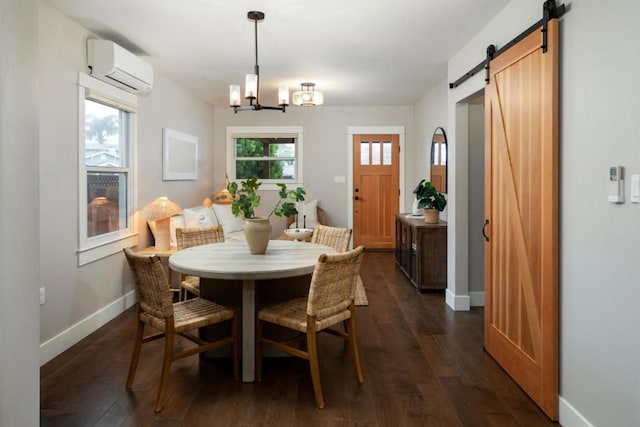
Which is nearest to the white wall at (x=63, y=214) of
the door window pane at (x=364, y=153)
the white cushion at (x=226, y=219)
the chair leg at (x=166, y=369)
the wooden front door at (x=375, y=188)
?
the chair leg at (x=166, y=369)

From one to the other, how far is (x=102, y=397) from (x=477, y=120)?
Result: 3.79m

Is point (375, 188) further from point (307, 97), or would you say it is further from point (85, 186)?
point (85, 186)

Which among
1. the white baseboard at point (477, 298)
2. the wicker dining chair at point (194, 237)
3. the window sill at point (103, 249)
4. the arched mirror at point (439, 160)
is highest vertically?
the arched mirror at point (439, 160)

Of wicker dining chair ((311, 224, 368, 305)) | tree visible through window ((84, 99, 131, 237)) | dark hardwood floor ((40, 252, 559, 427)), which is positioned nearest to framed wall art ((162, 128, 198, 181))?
tree visible through window ((84, 99, 131, 237))

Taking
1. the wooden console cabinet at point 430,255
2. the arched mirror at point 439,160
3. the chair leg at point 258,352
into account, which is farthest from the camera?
the arched mirror at point 439,160

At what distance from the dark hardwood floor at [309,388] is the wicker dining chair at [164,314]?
0.19 m

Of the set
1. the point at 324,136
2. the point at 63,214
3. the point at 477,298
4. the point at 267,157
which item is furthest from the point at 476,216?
the point at 267,157

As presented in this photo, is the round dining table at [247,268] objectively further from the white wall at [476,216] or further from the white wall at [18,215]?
the white wall at [476,216]

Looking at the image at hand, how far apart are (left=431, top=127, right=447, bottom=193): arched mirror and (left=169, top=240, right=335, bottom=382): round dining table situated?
8.40 ft

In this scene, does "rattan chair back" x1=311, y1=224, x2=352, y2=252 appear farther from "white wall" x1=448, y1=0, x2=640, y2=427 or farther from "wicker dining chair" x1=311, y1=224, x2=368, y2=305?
"white wall" x1=448, y1=0, x2=640, y2=427

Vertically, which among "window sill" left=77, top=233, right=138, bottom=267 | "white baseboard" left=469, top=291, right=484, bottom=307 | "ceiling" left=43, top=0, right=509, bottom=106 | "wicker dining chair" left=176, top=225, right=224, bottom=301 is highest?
"ceiling" left=43, top=0, right=509, bottom=106

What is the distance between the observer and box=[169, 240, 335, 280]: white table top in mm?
2504

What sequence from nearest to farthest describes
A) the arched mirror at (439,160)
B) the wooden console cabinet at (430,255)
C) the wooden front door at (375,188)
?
the wooden console cabinet at (430,255) < the arched mirror at (439,160) < the wooden front door at (375,188)

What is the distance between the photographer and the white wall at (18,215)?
4.47ft
